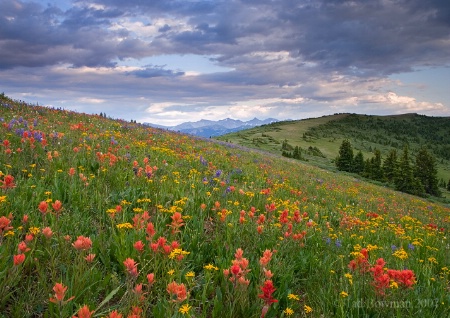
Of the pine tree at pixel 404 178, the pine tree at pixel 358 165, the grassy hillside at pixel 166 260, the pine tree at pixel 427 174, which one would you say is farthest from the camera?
the pine tree at pixel 358 165

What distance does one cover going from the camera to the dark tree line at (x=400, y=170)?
177 ft

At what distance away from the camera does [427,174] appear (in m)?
65.0

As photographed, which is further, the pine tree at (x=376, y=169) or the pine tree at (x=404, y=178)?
the pine tree at (x=376, y=169)

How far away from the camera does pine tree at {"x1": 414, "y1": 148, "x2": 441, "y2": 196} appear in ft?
210

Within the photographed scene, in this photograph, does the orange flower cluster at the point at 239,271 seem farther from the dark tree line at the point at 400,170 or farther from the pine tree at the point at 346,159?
the pine tree at the point at 346,159

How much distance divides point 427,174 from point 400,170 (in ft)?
48.4

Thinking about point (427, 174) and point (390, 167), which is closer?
point (390, 167)

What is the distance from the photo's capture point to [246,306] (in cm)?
307

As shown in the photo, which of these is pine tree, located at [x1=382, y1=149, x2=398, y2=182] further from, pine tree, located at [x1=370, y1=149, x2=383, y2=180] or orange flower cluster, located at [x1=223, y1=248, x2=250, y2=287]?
orange flower cluster, located at [x1=223, y1=248, x2=250, y2=287]

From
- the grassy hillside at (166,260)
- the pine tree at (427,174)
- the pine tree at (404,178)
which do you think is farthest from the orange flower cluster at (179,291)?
the pine tree at (427,174)

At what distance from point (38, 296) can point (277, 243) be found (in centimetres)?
309

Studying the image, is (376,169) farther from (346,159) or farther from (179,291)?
(179,291)

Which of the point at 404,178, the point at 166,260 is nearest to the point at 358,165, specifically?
the point at 404,178

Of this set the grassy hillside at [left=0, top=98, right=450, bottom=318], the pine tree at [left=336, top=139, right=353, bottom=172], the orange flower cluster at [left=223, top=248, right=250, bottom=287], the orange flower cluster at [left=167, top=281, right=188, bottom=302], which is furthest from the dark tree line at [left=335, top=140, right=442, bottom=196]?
the orange flower cluster at [left=167, top=281, right=188, bottom=302]
